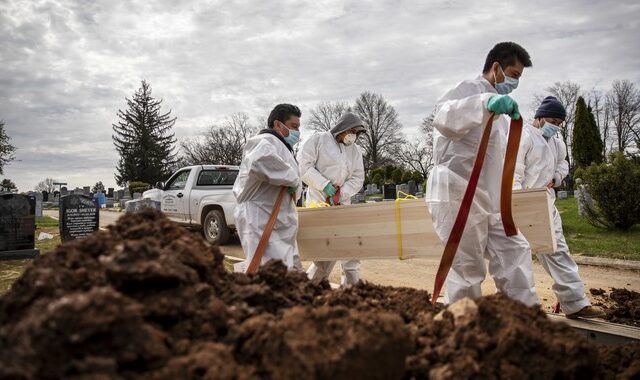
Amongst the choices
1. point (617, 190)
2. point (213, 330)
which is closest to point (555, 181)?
point (213, 330)

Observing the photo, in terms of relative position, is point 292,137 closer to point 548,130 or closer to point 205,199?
point 548,130

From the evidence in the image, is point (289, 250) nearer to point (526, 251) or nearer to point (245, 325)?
point (526, 251)

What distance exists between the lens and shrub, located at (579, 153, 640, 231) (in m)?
10.6

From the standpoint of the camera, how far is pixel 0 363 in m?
1.01

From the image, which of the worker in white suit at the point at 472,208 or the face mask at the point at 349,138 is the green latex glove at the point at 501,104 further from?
the face mask at the point at 349,138

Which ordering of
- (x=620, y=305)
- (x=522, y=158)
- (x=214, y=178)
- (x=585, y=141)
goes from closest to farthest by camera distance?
1. (x=620, y=305)
2. (x=522, y=158)
3. (x=214, y=178)
4. (x=585, y=141)

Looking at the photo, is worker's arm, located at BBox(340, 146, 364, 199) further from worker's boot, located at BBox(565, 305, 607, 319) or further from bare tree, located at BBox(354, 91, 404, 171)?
bare tree, located at BBox(354, 91, 404, 171)

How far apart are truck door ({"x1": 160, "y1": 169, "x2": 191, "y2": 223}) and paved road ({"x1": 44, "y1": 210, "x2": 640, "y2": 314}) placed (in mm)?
5245

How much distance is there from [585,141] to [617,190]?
2748cm

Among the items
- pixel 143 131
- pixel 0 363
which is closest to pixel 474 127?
pixel 0 363

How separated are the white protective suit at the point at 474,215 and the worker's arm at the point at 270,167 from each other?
4.76ft

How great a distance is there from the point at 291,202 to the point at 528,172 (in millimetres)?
2886

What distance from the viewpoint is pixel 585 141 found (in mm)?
34719

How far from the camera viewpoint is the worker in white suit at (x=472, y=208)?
331 centimetres
